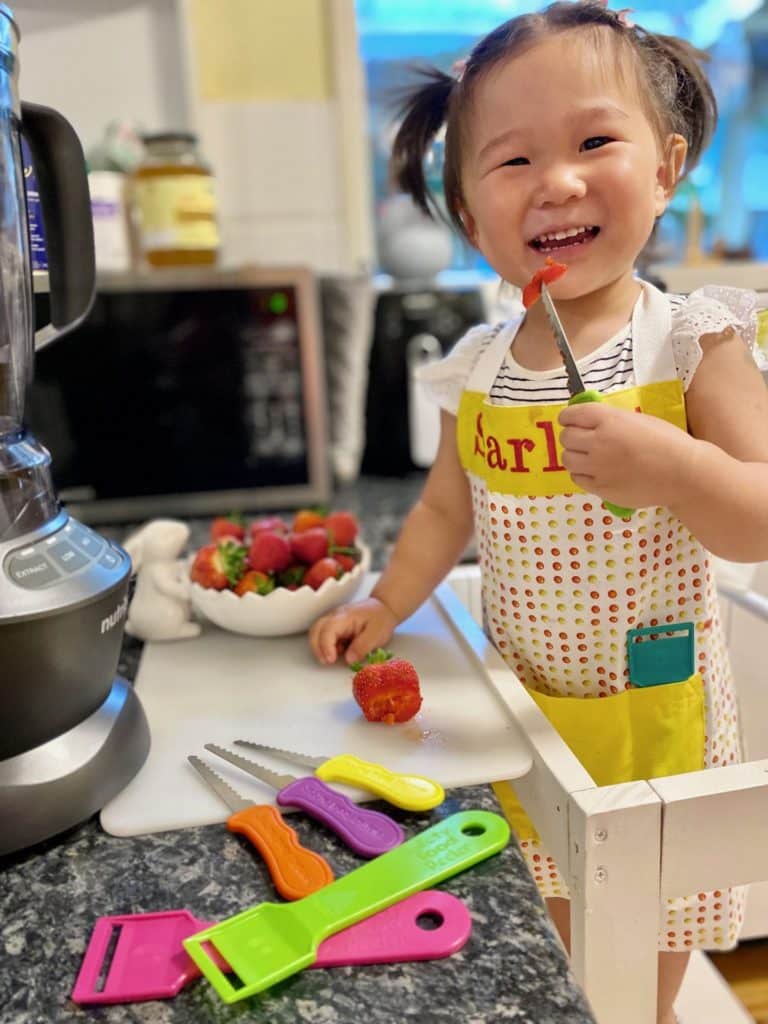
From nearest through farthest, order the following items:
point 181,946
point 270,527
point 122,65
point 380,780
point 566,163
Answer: point 181,946 < point 380,780 < point 566,163 < point 270,527 < point 122,65

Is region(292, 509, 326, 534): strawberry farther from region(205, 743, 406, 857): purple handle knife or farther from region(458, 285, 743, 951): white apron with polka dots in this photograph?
region(205, 743, 406, 857): purple handle knife

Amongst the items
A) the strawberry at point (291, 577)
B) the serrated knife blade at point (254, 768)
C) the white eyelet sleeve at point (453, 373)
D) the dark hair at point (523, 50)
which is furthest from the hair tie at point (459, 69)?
the serrated knife blade at point (254, 768)

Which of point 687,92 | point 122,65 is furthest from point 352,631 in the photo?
point 122,65

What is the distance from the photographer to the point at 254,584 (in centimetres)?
72

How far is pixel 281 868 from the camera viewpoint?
433mm

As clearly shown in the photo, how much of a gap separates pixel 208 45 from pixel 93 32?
0.66 ft

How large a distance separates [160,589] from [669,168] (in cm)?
54

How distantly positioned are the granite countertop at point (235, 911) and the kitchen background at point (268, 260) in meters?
0.58

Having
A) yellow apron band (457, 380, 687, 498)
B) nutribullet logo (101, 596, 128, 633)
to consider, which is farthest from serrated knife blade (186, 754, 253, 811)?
yellow apron band (457, 380, 687, 498)

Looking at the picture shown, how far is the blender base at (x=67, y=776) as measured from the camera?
1.49 feet

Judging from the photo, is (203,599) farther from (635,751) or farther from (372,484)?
(372,484)

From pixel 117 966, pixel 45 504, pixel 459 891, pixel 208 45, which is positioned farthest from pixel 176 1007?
pixel 208 45

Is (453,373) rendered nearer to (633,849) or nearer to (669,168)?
(669,168)

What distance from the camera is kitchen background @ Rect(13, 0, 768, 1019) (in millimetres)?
1170
